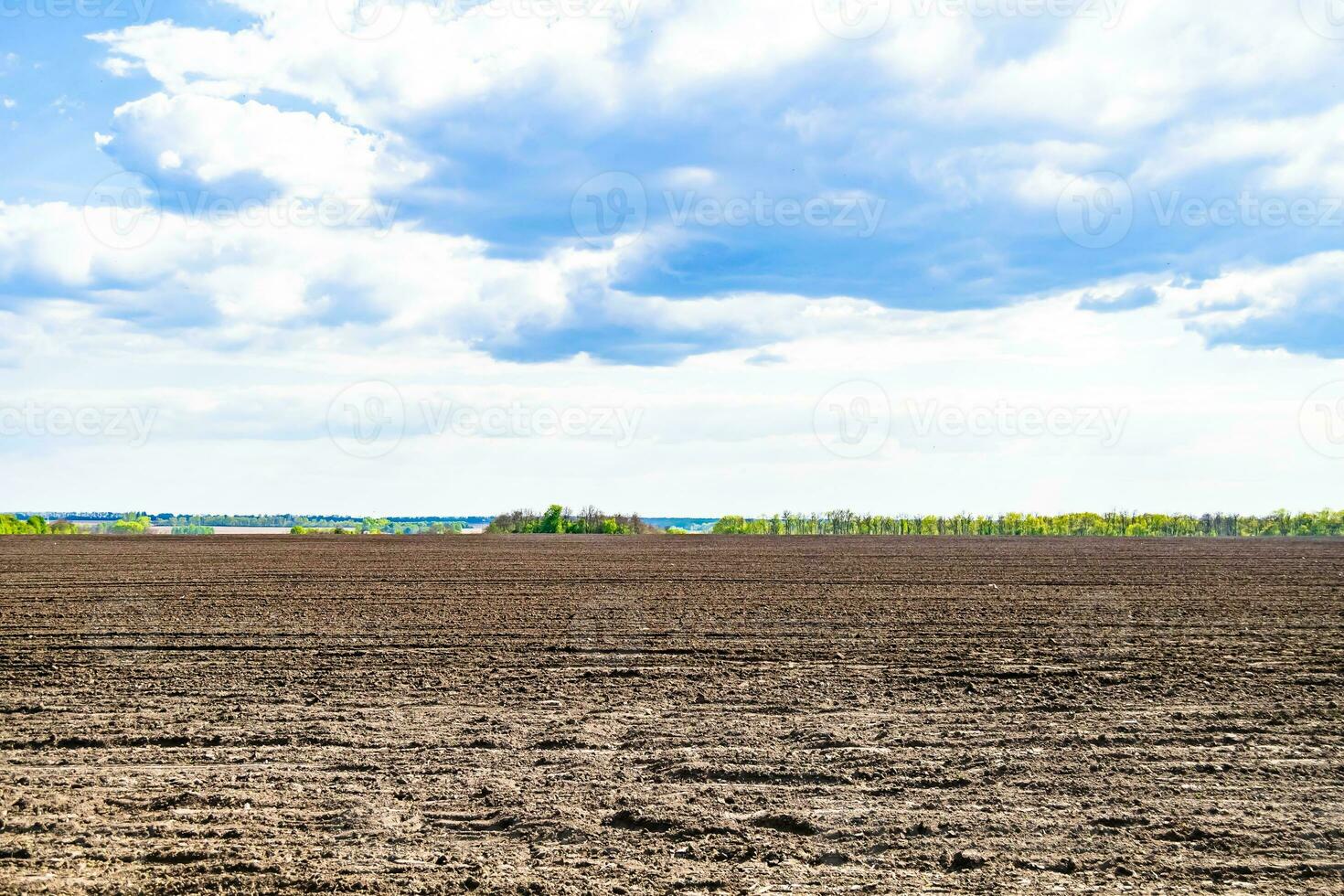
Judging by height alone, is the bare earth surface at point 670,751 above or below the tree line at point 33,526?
above

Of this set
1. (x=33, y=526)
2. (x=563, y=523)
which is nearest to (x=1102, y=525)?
(x=563, y=523)

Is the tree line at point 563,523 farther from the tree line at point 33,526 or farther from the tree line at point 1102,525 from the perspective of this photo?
the tree line at point 33,526

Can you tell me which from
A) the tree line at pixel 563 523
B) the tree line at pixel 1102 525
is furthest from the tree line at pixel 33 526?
the tree line at pixel 1102 525

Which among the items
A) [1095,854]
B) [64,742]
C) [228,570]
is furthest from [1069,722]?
[228,570]

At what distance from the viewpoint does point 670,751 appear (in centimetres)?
891

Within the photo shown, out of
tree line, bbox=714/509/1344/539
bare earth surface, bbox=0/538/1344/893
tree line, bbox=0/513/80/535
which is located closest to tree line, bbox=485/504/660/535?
tree line, bbox=714/509/1344/539

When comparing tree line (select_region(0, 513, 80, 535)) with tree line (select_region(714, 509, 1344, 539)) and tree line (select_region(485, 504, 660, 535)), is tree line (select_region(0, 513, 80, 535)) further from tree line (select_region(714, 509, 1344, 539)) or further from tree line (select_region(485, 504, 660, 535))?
tree line (select_region(714, 509, 1344, 539))

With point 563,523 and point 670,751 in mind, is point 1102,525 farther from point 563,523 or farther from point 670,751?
point 670,751

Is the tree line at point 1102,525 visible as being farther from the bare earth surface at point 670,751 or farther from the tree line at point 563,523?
the bare earth surface at point 670,751

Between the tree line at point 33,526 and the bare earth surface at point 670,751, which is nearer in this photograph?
the bare earth surface at point 670,751

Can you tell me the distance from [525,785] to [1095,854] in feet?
13.5

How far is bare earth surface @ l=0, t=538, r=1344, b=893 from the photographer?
20.7 ft

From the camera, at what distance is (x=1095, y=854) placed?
649 centimetres

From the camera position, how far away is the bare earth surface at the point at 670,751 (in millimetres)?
6320
